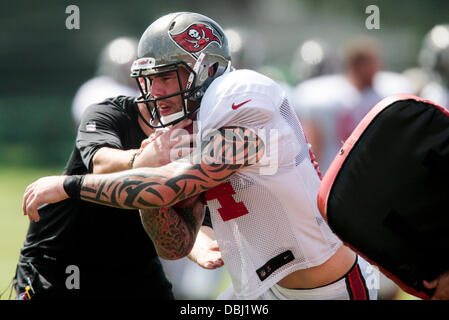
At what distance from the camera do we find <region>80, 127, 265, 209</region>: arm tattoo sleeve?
8.97 feet

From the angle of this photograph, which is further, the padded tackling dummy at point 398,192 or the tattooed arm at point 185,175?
the tattooed arm at point 185,175

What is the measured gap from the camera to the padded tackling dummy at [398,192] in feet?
7.63

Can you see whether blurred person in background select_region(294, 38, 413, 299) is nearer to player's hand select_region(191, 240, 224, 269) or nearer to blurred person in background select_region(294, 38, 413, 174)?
blurred person in background select_region(294, 38, 413, 174)

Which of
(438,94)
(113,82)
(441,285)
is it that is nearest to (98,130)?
(441,285)

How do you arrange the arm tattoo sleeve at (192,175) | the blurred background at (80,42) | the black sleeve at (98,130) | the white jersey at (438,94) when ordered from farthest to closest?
the blurred background at (80,42) < the white jersey at (438,94) < the black sleeve at (98,130) < the arm tattoo sleeve at (192,175)

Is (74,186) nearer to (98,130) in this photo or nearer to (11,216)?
(98,130)

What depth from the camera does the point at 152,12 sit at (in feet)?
55.8

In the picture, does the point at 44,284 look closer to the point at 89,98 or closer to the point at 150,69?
the point at 150,69

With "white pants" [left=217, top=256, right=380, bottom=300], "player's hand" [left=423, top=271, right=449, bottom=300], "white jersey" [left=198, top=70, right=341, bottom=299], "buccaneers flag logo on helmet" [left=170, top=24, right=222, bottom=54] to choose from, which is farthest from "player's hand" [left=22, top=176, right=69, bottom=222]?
"player's hand" [left=423, top=271, right=449, bottom=300]

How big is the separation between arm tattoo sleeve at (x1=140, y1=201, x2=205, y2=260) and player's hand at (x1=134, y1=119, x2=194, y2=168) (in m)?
0.26

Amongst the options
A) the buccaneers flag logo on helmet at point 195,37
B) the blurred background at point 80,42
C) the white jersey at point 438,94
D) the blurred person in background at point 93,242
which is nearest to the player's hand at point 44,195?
the blurred person in background at point 93,242

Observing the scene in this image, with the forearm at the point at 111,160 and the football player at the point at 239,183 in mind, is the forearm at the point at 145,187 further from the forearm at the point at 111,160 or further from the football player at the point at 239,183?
the forearm at the point at 111,160

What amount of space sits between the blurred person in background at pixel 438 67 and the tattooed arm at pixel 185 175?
4165 mm

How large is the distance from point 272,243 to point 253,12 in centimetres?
1697
